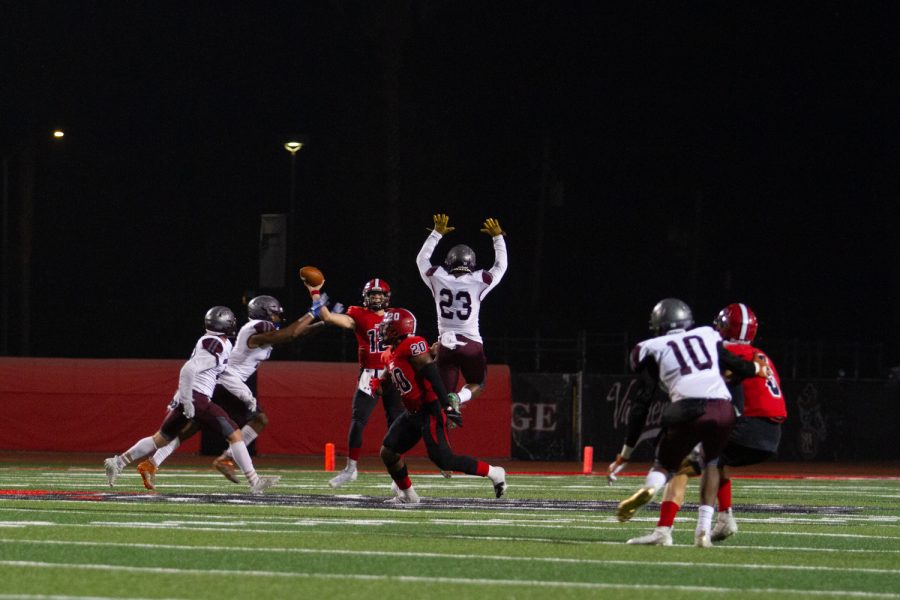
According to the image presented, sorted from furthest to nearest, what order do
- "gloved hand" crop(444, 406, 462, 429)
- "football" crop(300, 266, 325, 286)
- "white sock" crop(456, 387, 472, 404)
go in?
1. "white sock" crop(456, 387, 472, 404)
2. "football" crop(300, 266, 325, 286)
3. "gloved hand" crop(444, 406, 462, 429)

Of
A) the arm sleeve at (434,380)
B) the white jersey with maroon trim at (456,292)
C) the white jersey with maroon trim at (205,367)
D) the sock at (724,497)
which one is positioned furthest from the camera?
the white jersey with maroon trim at (456,292)

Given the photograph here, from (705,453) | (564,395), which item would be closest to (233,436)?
(705,453)

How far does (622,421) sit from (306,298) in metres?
16.0

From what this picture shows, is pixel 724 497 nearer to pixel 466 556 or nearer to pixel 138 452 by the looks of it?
pixel 466 556

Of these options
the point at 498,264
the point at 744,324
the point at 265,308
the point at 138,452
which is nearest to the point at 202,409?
the point at 138,452

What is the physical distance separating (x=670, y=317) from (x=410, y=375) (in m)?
3.68

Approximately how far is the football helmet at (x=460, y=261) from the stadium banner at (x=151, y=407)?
395 inches

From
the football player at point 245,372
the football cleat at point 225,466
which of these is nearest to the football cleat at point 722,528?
the football player at point 245,372

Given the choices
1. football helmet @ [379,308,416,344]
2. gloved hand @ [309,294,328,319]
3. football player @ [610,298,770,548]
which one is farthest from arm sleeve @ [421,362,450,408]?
football player @ [610,298,770,548]

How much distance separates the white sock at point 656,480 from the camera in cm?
952

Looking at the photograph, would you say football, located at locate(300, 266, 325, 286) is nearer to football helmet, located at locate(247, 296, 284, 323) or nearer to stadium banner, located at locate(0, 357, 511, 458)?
football helmet, located at locate(247, 296, 284, 323)

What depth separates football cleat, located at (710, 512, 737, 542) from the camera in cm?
1020

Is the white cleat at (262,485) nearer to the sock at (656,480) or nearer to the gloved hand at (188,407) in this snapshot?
the gloved hand at (188,407)

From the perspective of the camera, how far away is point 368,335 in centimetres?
1616
